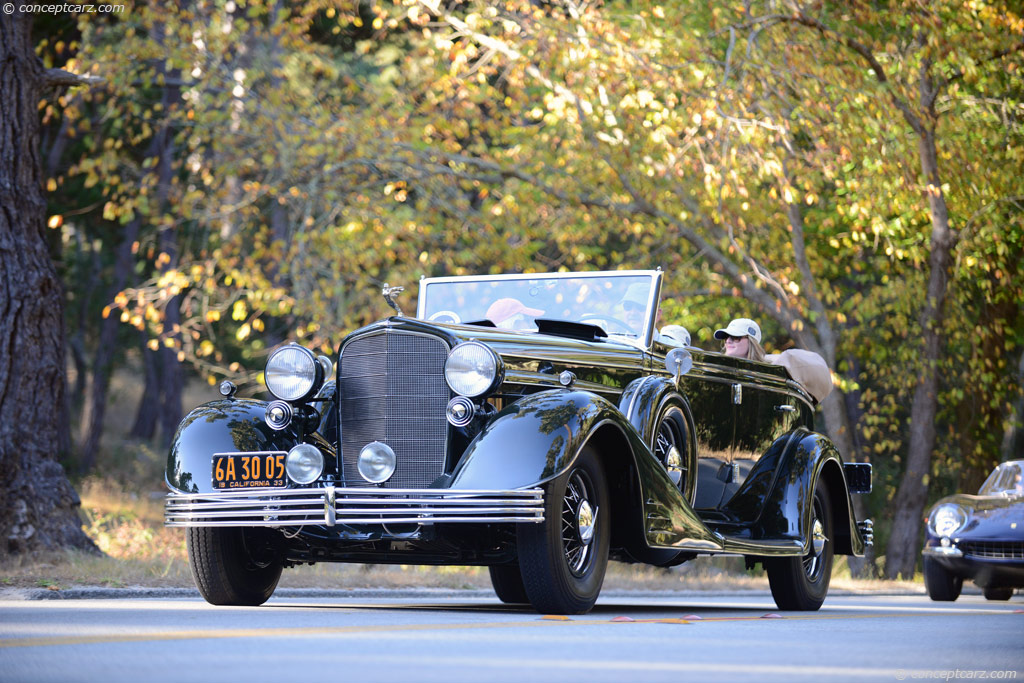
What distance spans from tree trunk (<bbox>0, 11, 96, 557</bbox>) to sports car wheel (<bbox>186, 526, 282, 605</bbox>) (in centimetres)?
339

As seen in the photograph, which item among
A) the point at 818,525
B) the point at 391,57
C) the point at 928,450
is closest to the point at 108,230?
the point at 391,57

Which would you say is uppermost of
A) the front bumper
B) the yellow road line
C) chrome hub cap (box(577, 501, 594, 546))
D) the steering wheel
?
the steering wheel

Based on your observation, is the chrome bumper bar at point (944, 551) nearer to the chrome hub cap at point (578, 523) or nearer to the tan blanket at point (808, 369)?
the tan blanket at point (808, 369)

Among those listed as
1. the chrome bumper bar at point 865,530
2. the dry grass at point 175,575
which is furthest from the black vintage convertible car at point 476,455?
the dry grass at point 175,575

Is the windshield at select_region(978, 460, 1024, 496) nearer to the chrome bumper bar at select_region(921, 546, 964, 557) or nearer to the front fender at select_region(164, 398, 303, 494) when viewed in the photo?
the chrome bumper bar at select_region(921, 546, 964, 557)

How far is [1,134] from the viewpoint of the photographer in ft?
35.3

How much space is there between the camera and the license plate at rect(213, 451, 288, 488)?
6750 millimetres

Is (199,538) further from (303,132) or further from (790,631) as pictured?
(303,132)

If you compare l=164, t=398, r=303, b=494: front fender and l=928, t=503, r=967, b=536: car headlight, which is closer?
l=164, t=398, r=303, b=494: front fender

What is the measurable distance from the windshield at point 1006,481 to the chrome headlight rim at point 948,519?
1.62 ft

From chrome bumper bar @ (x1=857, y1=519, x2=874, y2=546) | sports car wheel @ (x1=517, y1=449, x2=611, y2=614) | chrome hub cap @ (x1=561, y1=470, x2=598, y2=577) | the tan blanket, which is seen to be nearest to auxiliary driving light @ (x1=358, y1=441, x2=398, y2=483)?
sports car wheel @ (x1=517, y1=449, x2=611, y2=614)

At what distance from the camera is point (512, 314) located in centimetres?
862

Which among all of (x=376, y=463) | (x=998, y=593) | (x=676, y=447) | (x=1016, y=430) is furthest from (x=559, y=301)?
(x=1016, y=430)

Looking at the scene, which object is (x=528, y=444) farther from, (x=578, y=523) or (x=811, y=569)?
(x=811, y=569)
